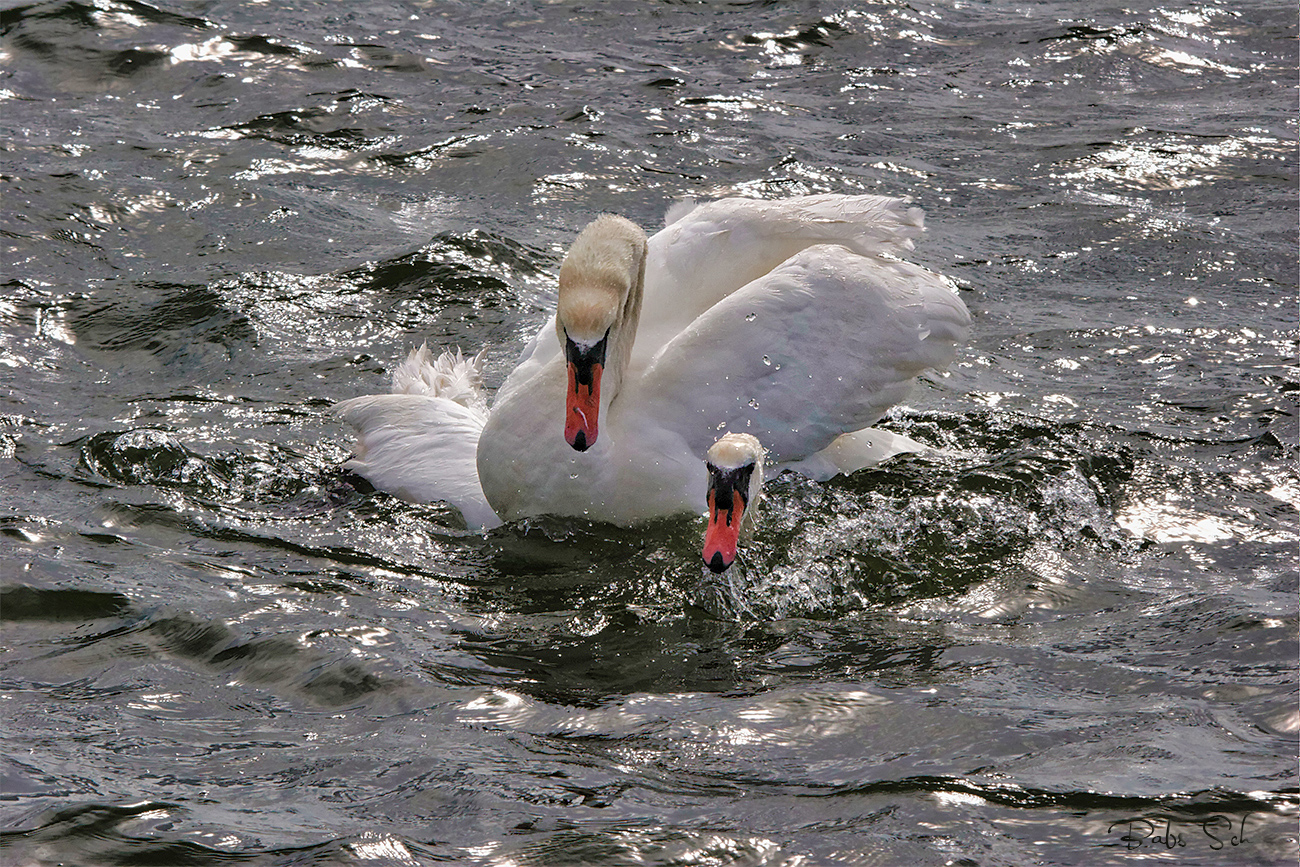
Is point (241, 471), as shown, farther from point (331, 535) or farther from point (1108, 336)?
point (1108, 336)

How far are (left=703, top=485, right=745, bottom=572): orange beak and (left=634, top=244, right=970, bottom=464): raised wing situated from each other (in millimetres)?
760

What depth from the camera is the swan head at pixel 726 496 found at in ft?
16.1

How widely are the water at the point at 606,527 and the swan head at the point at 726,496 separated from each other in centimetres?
35

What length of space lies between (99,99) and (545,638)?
734cm

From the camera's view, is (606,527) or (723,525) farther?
(606,527)

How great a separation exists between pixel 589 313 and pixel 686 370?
67cm

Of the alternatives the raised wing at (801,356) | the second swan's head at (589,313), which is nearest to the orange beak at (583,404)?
the second swan's head at (589,313)

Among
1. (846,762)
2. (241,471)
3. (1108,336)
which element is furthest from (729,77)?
(846,762)

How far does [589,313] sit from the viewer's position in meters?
5.23

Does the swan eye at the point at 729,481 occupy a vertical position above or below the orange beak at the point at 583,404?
below

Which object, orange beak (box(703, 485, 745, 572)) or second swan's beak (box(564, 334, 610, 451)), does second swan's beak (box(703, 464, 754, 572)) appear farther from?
second swan's beak (box(564, 334, 610, 451))
